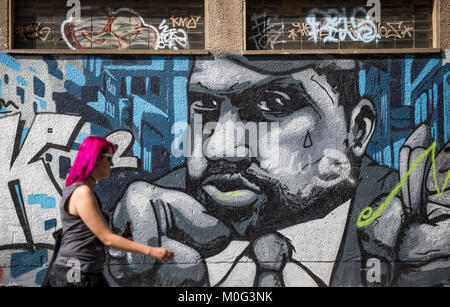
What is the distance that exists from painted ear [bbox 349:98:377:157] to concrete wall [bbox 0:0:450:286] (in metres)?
0.02

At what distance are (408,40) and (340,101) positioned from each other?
1.15 metres

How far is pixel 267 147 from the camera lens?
6.80 m

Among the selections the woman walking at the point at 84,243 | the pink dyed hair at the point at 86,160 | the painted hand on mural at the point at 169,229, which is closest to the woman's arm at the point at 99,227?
the woman walking at the point at 84,243

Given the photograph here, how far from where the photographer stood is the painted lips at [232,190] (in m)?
6.75

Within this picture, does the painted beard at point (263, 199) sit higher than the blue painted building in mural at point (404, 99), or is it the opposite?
the blue painted building in mural at point (404, 99)

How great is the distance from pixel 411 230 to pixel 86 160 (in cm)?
449

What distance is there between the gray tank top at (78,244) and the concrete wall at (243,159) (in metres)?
3.34

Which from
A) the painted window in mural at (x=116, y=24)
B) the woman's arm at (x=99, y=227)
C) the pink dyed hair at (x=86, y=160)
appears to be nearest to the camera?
the woman's arm at (x=99, y=227)

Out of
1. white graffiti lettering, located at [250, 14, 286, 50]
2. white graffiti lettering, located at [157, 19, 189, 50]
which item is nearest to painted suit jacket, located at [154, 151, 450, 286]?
white graffiti lettering, located at [157, 19, 189, 50]

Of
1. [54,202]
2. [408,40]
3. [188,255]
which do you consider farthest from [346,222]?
[54,202]

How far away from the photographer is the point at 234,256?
6.70 m

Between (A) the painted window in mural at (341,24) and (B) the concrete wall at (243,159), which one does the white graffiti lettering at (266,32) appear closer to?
(A) the painted window in mural at (341,24)

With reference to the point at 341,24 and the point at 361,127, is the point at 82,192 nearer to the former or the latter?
the point at 361,127

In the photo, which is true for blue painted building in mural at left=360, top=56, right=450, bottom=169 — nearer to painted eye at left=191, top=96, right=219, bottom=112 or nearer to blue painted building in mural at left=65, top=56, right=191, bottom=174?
painted eye at left=191, top=96, right=219, bottom=112
